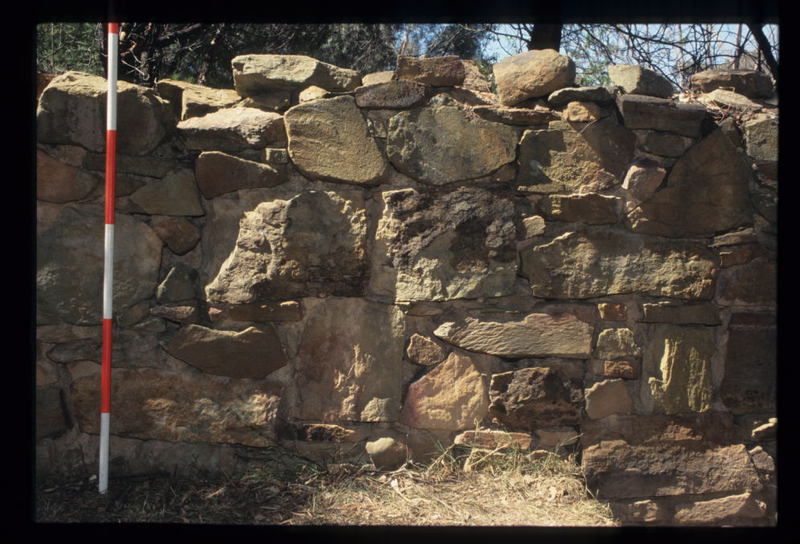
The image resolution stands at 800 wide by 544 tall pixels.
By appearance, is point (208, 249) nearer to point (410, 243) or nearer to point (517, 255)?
point (410, 243)

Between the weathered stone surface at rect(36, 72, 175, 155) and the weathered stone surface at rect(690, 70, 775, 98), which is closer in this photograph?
the weathered stone surface at rect(36, 72, 175, 155)

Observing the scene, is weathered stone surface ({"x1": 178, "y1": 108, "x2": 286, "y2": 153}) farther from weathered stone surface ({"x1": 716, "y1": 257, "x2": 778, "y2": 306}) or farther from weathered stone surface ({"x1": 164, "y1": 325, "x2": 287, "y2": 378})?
weathered stone surface ({"x1": 716, "y1": 257, "x2": 778, "y2": 306})

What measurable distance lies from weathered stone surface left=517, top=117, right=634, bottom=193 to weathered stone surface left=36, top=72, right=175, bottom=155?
153 cm

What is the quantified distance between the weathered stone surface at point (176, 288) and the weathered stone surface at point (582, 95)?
168 centimetres

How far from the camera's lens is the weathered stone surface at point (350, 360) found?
281cm

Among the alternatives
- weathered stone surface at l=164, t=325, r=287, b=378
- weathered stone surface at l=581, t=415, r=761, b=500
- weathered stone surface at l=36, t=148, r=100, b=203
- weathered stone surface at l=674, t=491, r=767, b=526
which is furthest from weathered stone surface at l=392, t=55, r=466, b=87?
weathered stone surface at l=674, t=491, r=767, b=526

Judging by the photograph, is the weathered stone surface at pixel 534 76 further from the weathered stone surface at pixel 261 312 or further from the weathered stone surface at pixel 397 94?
the weathered stone surface at pixel 261 312

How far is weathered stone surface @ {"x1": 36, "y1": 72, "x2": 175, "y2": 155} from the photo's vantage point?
2.73 m

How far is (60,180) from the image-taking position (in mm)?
2760

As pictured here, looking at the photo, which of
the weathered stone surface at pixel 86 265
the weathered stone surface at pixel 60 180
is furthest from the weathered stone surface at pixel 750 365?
the weathered stone surface at pixel 60 180

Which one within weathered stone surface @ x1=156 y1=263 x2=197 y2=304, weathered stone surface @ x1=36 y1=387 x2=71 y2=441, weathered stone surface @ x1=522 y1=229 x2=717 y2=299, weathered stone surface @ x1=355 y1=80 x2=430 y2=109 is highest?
weathered stone surface @ x1=355 y1=80 x2=430 y2=109

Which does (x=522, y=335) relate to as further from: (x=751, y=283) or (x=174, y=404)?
(x=174, y=404)

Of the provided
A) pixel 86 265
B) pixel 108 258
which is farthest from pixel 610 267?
pixel 86 265

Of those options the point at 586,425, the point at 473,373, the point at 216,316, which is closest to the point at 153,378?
the point at 216,316
